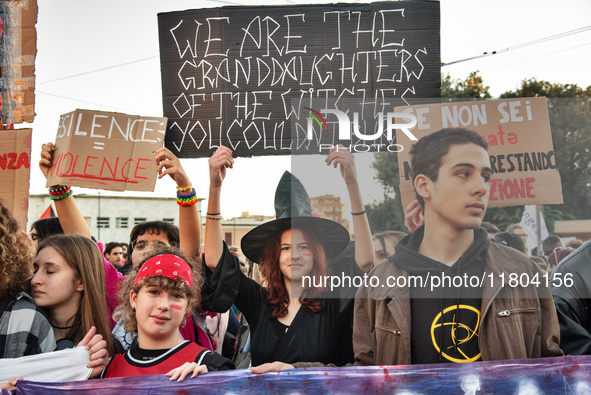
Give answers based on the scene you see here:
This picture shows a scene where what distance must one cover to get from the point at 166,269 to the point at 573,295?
190 cm

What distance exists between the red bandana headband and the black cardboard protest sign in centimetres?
80

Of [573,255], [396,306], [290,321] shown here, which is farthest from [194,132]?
[573,255]

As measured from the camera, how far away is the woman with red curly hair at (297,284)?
2574 mm

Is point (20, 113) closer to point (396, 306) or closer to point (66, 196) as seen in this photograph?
point (66, 196)

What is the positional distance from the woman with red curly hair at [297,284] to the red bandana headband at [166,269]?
0.18 metres

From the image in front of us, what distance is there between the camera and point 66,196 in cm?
312

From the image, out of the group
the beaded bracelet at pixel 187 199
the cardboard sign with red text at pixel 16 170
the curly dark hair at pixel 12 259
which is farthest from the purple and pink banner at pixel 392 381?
the cardboard sign with red text at pixel 16 170

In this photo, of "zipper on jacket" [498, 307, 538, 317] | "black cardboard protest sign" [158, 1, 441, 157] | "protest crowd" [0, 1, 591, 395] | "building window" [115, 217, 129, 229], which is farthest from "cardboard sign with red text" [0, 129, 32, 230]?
"building window" [115, 217, 129, 229]

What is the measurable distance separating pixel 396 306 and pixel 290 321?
511 mm

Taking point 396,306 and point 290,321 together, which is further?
point 290,321

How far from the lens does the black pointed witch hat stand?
8.73ft

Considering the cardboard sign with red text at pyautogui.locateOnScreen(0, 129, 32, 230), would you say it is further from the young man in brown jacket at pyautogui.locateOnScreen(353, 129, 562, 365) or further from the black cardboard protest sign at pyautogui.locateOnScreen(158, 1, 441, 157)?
the young man in brown jacket at pyautogui.locateOnScreen(353, 129, 562, 365)

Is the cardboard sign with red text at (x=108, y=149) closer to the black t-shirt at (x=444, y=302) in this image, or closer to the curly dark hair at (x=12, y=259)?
the curly dark hair at (x=12, y=259)

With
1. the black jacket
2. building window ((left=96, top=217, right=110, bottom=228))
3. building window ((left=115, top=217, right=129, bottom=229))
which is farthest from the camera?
building window ((left=115, top=217, right=129, bottom=229))
